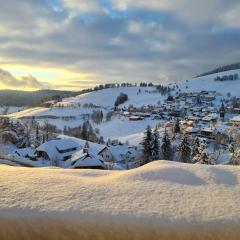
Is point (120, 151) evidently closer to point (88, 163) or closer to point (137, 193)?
point (88, 163)

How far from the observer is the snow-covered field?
22.8 feet

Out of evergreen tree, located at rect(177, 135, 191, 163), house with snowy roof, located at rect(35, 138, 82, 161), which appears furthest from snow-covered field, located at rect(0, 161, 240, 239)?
house with snowy roof, located at rect(35, 138, 82, 161)

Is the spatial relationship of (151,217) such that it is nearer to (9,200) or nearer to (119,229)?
(119,229)

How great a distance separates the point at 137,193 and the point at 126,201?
15.2 inches

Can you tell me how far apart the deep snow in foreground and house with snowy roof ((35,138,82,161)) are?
5273 centimetres

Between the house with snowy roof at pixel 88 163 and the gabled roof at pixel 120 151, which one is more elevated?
the house with snowy roof at pixel 88 163

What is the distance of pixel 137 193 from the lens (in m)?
7.90

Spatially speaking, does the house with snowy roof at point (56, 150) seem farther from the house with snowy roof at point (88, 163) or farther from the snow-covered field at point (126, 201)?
the snow-covered field at point (126, 201)

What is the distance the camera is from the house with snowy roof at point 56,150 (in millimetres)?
62550

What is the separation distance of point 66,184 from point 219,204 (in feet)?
9.14

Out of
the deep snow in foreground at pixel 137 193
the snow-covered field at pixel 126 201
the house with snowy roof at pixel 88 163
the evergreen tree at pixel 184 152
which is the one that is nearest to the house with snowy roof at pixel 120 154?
the evergreen tree at pixel 184 152

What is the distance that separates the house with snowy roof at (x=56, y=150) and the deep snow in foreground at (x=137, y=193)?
52.7m

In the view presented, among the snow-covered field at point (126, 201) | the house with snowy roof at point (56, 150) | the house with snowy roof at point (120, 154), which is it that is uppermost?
the snow-covered field at point (126, 201)

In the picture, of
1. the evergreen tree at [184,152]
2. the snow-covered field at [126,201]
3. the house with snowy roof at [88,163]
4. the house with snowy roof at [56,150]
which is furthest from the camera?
the house with snowy roof at [56,150]
